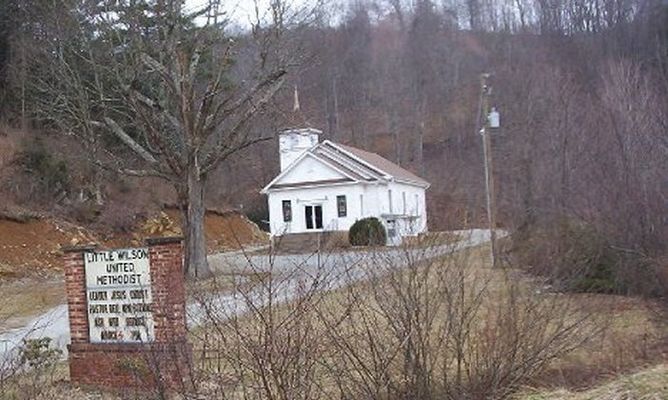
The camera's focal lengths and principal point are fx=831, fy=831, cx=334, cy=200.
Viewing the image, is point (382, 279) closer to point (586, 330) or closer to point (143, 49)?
point (586, 330)

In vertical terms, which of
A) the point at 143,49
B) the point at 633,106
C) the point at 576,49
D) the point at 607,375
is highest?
the point at 576,49

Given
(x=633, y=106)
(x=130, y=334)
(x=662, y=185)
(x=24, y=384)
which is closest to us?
(x=24, y=384)

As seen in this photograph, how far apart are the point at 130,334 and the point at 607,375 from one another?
5.12 metres

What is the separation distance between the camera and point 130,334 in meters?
9.33

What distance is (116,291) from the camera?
375 inches

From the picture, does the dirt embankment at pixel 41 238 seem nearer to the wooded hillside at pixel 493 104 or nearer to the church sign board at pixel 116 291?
the wooded hillside at pixel 493 104

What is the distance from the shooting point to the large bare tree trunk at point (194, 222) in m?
24.2

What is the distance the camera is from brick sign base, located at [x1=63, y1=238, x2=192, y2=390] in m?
8.05

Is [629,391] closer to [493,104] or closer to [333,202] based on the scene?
[333,202]

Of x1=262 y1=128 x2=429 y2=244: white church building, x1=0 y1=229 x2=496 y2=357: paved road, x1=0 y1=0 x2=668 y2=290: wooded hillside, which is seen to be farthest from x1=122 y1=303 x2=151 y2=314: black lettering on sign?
x1=262 y1=128 x2=429 y2=244: white church building

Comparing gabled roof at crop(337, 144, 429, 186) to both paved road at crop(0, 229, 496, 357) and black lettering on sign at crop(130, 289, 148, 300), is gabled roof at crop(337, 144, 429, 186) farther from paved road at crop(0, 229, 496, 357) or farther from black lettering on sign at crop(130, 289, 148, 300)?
paved road at crop(0, 229, 496, 357)

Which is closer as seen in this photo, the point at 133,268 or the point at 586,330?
the point at 586,330

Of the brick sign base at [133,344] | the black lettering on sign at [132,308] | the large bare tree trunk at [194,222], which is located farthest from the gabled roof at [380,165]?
the black lettering on sign at [132,308]

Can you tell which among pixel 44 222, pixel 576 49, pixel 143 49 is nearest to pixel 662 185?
pixel 143 49
